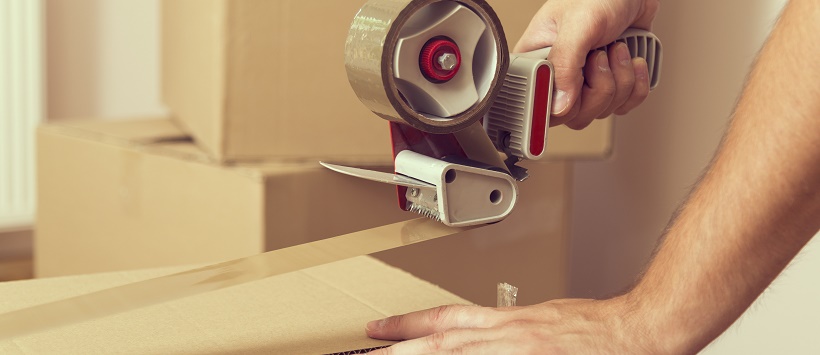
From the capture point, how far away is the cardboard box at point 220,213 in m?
1.11

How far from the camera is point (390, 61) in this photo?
617 mm

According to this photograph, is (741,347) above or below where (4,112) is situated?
below

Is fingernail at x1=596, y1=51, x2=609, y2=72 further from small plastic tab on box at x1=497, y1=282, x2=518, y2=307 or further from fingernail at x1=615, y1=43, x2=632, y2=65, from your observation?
small plastic tab on box at x1=497, y1=282, x2=518, y2=307

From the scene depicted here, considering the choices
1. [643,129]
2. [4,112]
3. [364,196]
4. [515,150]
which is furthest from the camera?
[4,112]

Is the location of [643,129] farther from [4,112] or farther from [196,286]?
[4,112]

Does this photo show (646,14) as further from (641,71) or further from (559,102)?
(559,102)

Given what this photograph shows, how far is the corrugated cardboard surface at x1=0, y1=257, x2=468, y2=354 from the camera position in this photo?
0.67 metres

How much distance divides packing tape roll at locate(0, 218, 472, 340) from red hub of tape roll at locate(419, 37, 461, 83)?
0.12 m

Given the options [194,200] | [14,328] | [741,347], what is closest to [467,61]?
[14,328]

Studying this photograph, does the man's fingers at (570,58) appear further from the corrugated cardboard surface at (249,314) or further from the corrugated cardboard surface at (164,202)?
the corrugated cardboard surface at (164,202)

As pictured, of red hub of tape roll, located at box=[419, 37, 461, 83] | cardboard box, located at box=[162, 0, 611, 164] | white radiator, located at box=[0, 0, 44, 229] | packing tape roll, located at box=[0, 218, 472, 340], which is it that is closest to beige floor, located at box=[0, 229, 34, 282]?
white radiator, located at box=[0, 0, 44, 229]

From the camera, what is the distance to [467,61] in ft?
2.14

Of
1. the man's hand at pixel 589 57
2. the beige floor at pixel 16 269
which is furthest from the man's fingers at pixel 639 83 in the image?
the beige floor at pixel 16 269

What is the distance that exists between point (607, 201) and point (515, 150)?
91 cm
